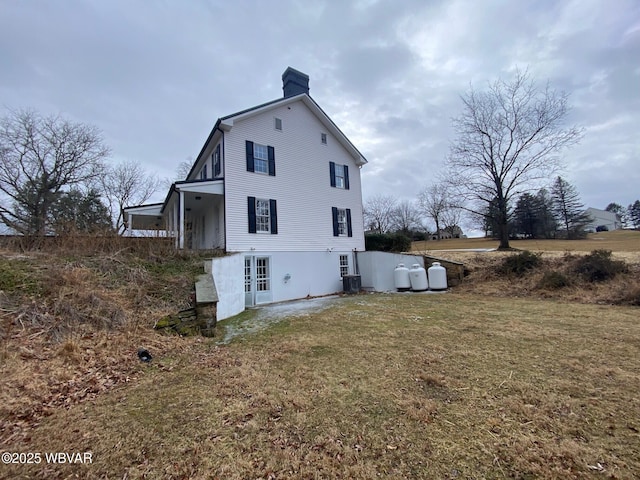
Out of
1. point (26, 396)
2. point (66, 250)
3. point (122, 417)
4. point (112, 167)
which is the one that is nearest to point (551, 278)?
point (122, 417)

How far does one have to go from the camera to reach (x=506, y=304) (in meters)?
8.47

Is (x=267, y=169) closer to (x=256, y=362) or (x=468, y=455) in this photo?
(x=256, y=362)

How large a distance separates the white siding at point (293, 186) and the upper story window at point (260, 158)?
0.20 metres

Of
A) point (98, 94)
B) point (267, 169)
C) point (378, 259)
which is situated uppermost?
point (98, 94)

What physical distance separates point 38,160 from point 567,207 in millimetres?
59033

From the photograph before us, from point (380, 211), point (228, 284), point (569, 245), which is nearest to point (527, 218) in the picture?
point (569, 245)

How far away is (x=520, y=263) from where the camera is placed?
1145cm

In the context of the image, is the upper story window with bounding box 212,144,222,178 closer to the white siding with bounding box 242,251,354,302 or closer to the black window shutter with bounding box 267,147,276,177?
the black window shutter with bounding box 267,147,276,177

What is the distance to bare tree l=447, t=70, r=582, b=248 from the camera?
17625mm

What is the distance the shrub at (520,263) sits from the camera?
11281 millimetres

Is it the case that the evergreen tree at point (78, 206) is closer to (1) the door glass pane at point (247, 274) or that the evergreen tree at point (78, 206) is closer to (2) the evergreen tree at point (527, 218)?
(1) the door glass pane at point (247, 274)

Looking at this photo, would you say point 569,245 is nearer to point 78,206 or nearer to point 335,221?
point 335,221

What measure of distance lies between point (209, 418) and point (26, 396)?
2.04 metres

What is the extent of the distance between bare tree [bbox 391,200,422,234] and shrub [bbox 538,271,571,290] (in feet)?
117
